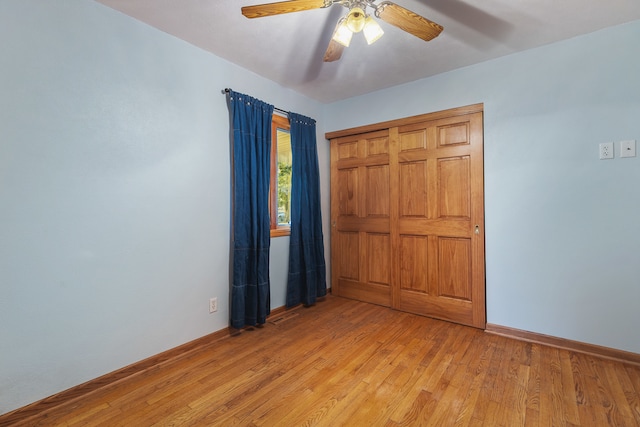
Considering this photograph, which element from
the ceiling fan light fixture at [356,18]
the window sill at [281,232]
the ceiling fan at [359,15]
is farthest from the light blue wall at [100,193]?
the ceiling fan light fixture at [356,18]

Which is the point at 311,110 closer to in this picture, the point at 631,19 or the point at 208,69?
the point at 208,69

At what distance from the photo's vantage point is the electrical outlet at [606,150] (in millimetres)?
2121

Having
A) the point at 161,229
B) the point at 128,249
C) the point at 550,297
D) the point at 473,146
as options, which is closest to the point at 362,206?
the point at 473,146

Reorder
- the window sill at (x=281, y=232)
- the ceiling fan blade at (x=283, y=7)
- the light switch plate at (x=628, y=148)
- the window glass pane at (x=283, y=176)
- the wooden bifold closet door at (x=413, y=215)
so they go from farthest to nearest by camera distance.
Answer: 1. the window glass pane at (x=283, y=176)
2. the window sill at (x=281, y=232)
3. the wooden bifold closet door at (x=413, y=215)
4. the light switch plate at (x=628, y=148)
5. the ceiling fan blade at (x=283, y=7)

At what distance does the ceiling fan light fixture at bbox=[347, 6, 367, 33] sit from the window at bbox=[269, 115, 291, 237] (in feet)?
5.24

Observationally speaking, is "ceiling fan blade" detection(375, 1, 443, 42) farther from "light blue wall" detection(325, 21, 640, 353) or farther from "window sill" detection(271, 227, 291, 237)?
"window sill" detection(271, 227, 291, 237)

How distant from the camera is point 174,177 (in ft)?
7.27

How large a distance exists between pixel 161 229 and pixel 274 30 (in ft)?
5.56

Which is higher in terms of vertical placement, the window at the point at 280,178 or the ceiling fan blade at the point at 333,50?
the ceiling fan blade at the point at 333,50

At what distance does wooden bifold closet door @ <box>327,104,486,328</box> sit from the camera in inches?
107

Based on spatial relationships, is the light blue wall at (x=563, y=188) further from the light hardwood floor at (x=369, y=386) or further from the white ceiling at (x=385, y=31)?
the light hardwood floor at (x=369, y=386)

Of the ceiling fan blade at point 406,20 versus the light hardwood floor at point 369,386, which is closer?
the ceiling fan blade at point 406,20

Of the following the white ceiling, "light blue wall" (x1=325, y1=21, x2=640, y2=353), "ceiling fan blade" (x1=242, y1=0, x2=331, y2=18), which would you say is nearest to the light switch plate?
"light blue wall" (x1=325, y1=21, x2=640, y2=353)

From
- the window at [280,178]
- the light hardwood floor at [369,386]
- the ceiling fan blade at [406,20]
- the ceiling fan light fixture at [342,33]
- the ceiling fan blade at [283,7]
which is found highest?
the ceiling fan blade at [283,7]
